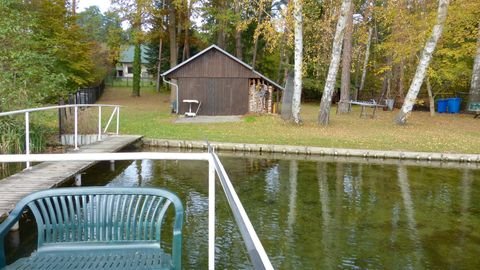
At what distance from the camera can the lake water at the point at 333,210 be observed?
16.5 feet

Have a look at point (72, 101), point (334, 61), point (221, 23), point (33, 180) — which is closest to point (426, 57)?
point (334, 61)

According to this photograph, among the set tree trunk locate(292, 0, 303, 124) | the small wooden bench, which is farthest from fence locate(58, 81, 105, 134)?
the small wooden bench

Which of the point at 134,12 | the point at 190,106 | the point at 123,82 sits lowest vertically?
the point at 190,106

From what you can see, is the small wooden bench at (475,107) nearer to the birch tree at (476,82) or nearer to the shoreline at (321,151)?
the birch tree at (476,82)

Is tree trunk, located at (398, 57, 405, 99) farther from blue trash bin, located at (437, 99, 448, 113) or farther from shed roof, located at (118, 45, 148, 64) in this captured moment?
shed roof, located at (118, 45, 148, 64)

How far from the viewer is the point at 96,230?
9.04ft

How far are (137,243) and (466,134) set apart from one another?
14.8m

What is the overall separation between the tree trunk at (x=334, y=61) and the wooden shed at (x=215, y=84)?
550 centimetres

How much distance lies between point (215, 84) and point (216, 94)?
518mm

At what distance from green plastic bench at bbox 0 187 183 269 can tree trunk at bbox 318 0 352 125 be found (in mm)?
13592

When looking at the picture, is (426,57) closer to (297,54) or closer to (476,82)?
(297,54)

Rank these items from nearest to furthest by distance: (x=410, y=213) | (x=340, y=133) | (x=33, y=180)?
1. (x=33, y=180)
2. (x=410, y=213)
3. (x=340, y=133)

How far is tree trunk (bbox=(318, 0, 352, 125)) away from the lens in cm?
1488

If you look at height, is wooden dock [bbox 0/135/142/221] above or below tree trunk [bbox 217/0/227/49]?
below
